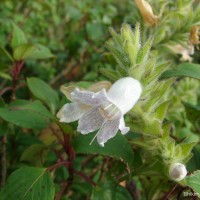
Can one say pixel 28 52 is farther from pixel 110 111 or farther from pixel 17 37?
pixel 110 111

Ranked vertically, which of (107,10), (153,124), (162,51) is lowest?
(107,10)

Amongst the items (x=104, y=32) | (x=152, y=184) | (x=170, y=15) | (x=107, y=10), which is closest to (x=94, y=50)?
(x=104, y=32)

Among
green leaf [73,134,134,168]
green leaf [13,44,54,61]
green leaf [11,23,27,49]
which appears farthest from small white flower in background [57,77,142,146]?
green leaf [11,23,27,49]

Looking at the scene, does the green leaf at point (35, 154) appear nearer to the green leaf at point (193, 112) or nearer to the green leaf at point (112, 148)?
the green leaf at point (112, 148)

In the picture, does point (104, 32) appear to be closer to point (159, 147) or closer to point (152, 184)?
point (152, 184)

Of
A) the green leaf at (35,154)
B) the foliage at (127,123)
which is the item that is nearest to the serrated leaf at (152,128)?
the foliage at (127,123)
